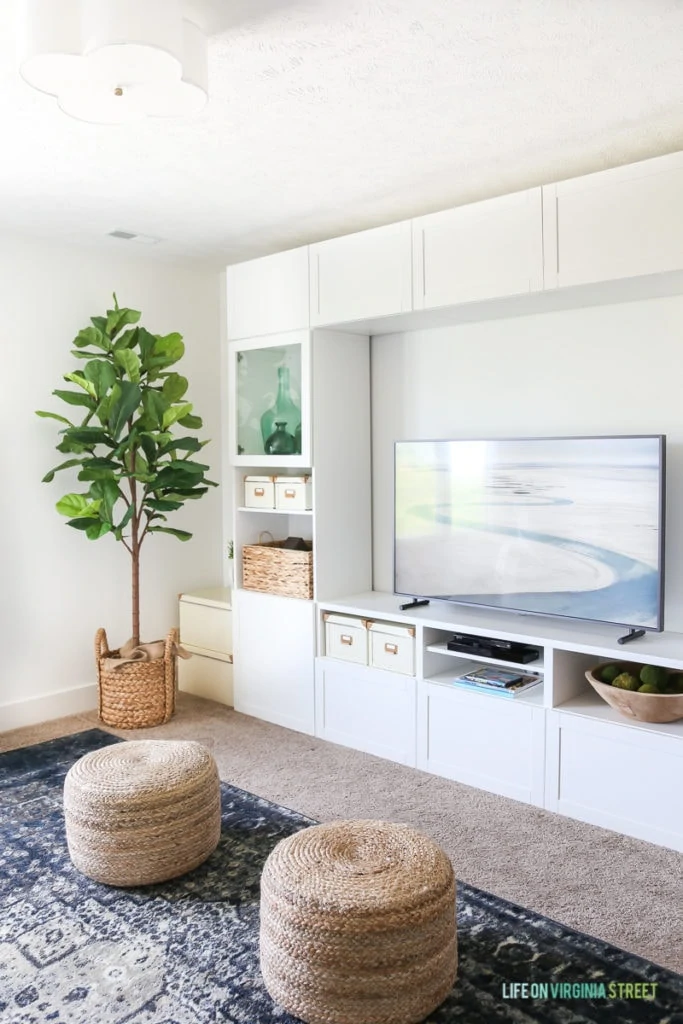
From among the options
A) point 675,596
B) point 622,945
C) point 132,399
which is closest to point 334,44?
point 132,399

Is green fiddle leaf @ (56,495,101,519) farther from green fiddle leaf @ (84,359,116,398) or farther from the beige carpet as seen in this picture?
the beige carpet

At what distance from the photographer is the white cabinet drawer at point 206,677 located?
4.49 m

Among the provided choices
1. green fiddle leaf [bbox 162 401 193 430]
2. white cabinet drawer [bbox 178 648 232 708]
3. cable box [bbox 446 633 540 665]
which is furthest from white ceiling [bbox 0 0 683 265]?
white cabinet drawer [bbox 178 648 232 708]

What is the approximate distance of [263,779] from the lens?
3.45 m

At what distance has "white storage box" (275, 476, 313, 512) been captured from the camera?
3.97 meters

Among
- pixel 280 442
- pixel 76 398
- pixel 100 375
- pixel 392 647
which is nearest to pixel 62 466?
pixel 76 398

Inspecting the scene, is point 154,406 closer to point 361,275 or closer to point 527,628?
point 361,275

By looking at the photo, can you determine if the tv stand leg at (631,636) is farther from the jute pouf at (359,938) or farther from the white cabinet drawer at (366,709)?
the jute pouf at (359,938)

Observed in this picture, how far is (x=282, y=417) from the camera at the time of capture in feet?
13.3

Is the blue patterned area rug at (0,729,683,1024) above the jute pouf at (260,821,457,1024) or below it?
below

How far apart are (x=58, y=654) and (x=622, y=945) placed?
10.0ft

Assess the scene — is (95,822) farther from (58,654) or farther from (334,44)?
(334,44)

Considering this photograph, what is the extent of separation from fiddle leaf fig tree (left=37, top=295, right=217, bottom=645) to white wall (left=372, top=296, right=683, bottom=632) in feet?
3.24

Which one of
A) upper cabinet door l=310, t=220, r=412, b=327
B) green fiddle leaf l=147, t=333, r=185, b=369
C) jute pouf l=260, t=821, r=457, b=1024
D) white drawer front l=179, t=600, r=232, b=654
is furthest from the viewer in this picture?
white drawer front l=179, t=600, r=232, b=654
